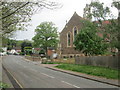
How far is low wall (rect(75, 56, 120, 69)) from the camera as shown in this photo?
24.6m

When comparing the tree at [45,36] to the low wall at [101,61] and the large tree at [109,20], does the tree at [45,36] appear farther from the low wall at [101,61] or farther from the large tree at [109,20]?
the large tree at [109,20]

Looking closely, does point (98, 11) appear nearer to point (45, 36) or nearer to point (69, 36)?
point (69, 36)

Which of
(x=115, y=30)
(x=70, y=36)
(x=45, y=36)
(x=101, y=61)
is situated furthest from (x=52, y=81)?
(x=45, y=36)

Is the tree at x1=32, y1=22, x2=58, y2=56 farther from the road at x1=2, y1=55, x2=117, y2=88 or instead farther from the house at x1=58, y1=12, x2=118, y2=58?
the road at x1=2, y1=55, x2=117, y2=88

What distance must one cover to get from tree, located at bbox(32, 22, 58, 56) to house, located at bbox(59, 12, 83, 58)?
821 centimetres

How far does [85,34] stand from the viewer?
119 feet

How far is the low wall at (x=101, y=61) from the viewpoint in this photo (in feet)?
80.8

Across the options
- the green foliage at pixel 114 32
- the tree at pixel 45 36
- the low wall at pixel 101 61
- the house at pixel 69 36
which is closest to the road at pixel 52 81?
the green foliage at pixel 114 32

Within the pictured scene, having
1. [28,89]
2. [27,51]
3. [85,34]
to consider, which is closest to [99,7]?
[28,89]

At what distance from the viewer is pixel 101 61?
28.4m

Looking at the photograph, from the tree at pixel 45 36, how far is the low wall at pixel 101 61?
31.0 m

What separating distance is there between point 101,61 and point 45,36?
4089 cm

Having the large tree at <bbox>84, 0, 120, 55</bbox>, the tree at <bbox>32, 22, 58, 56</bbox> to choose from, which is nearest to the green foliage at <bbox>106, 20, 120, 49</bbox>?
the large tree at <bbox>84, 0, 120, 55</bbox>

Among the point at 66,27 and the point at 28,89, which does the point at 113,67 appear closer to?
the point at 28,89
